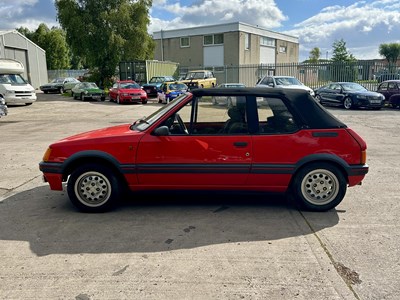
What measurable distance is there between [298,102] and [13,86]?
20079 mm

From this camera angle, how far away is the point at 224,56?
44750mm

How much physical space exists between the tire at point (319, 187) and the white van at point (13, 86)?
1950cm

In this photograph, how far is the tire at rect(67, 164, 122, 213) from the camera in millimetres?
4328

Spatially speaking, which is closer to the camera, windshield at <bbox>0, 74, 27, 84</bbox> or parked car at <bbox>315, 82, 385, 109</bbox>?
parked car at <bbox>315, 82, 385, 109</bbox>

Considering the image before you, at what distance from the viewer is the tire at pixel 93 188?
433cm

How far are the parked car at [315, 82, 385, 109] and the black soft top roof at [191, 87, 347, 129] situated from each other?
1524cm

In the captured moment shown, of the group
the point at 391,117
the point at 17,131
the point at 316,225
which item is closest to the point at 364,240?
the point at 316,225

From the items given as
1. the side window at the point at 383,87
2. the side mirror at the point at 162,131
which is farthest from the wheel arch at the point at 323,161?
the side window at the point at 383,87

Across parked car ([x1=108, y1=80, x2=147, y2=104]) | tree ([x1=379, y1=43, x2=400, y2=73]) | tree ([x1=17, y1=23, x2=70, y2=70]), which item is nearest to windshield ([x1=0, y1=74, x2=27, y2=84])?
parked car ([x1=108, y1=80, x2=147, y2=104])

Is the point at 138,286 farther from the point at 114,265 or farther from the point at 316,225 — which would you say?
the point at 316,225

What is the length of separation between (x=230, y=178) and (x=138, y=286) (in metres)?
1.87

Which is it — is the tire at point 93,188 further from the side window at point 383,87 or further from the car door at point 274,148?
the side window at point 383,87

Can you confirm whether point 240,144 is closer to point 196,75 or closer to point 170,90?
point 170,90

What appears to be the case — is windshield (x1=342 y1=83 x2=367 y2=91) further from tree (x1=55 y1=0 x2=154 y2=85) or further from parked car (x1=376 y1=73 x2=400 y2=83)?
tree (x1=55 y1=0 x2=154 y2=85)
